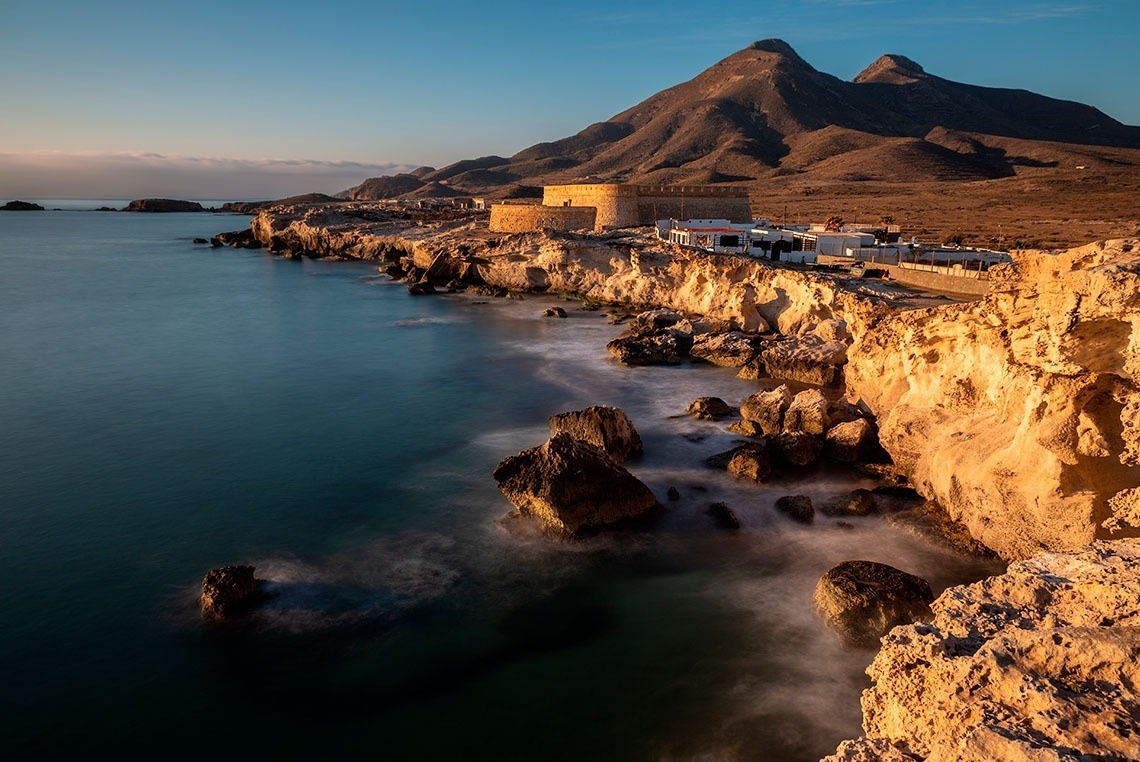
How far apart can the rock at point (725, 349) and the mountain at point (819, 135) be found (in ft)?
267

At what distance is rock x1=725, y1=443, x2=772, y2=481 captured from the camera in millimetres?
15797

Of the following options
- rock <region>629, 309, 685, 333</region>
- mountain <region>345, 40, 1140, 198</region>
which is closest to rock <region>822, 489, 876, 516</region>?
rock <region>629, 309, 685, 333</region>

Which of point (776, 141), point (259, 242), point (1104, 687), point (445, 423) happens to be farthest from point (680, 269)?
point (776, 141)

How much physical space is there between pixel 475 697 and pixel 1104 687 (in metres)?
7.38

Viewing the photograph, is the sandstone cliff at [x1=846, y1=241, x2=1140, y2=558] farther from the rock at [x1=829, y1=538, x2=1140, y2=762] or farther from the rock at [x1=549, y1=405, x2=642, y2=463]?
the rock at [x1=549, y1=405, x2=642, y2=463]

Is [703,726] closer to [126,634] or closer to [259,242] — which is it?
[126,634]

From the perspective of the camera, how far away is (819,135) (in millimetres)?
129875

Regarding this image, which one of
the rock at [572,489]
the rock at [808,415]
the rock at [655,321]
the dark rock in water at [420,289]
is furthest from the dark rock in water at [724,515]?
the dark rock in water at [420,289]

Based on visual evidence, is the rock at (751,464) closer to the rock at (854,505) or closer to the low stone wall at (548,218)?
the rock at (854,505)

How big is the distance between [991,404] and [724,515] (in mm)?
5779

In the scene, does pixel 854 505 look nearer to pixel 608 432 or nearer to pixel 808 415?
pixel 808 415

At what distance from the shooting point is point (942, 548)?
12789 millimetres

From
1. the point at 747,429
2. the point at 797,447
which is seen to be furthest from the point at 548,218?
the point at 797,447

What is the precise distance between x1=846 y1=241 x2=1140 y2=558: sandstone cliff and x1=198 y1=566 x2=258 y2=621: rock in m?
12.7
